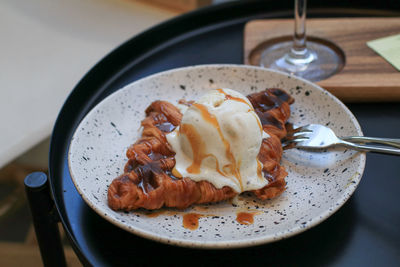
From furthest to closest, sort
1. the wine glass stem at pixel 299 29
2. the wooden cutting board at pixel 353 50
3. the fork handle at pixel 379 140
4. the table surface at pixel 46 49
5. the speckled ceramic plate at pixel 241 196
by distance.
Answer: the table surface at pixel 46 49 < the wine glass stem at pixel 299 29 < the wooden cutting board at pixel 353 50 < the fork handle at pixel 379 140 < the speckled ceramic plate at pixel 241 196

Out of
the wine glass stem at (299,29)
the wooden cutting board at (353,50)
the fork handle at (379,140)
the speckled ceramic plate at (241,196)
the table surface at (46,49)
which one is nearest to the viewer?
the speckled ceramic plate at (241,196)

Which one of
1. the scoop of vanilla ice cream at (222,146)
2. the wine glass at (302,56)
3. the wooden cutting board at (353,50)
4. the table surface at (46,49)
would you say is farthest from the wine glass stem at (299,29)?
the table surface at (46,49)

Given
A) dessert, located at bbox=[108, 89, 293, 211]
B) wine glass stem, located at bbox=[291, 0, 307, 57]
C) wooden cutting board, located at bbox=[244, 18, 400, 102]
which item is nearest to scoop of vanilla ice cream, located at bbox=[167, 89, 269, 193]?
dessert, located at bbox=[108, 89, 293, 211]

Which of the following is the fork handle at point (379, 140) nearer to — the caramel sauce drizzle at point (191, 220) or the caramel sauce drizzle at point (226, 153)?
the caramel sauce drizzle at point (226, 153)

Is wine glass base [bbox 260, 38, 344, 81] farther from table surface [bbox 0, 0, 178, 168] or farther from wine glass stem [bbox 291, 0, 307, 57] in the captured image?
table surface [bbox 0, 0, 178, 168]

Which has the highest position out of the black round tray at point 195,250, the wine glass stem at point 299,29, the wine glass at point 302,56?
the wine glass stem at point 299,29

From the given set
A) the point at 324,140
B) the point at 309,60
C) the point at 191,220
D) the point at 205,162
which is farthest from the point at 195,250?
the point at 309,60

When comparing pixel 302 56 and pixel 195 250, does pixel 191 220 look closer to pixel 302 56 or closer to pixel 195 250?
pixel 195 250
